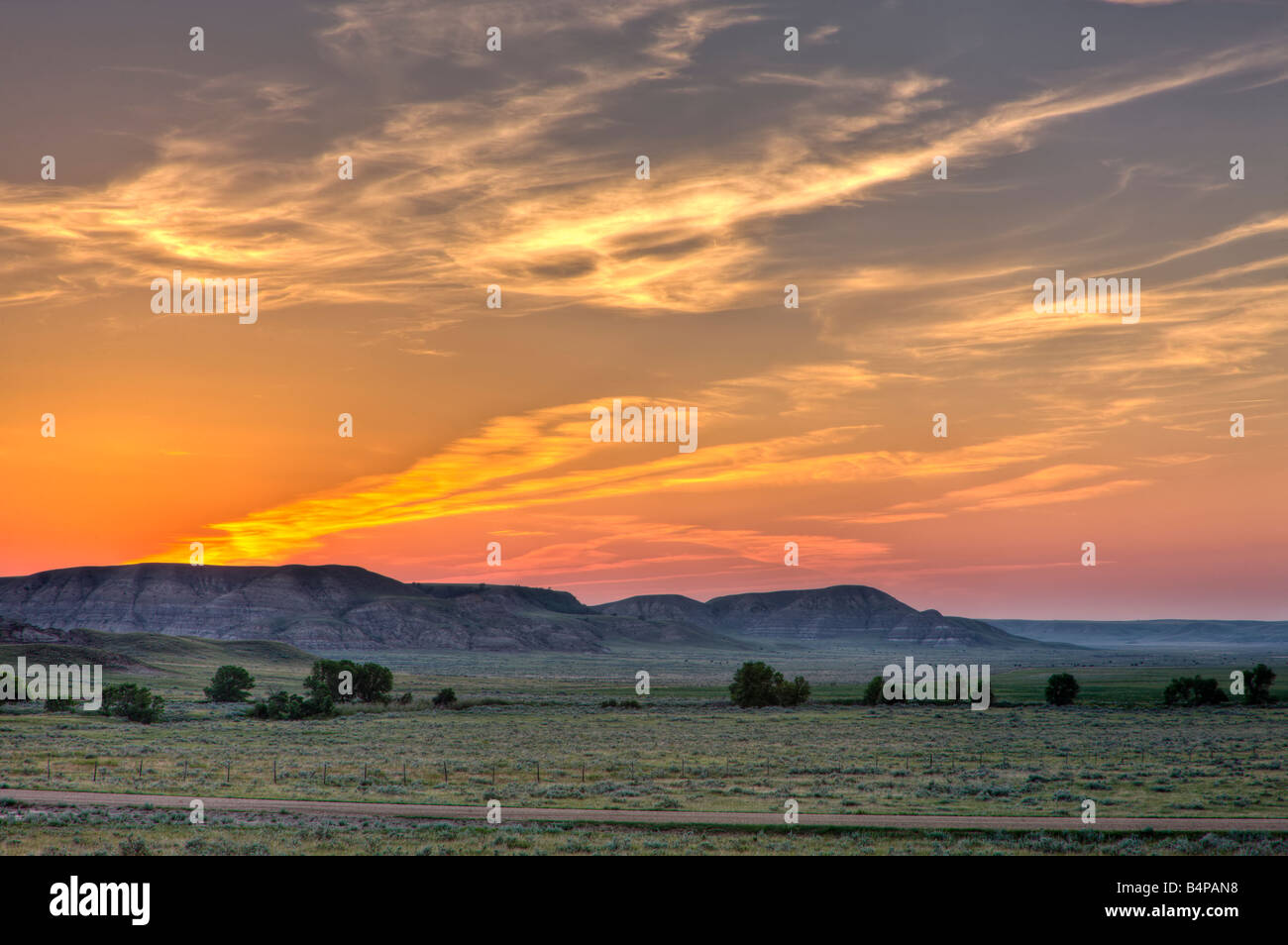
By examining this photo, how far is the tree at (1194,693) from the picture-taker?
3922 inches

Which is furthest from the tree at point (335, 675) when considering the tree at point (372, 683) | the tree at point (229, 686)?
the tree at point (229, 686)

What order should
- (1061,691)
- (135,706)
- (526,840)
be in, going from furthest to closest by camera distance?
(1061,691) < (135,706) < (526,840)

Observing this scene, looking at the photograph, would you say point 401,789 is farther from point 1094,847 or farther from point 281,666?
point 281,666

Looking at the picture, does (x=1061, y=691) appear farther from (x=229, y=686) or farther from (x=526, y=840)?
(x=526, y=840)

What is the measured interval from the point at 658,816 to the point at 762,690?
232 feet

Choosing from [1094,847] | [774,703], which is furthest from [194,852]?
[774,703]

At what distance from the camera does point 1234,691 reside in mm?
104750

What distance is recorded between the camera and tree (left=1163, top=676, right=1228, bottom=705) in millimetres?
99625

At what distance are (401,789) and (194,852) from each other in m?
14.0

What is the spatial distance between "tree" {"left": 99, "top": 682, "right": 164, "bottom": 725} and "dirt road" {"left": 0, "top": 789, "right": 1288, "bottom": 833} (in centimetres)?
4169

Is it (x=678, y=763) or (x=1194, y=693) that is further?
(x=1194, y=693)

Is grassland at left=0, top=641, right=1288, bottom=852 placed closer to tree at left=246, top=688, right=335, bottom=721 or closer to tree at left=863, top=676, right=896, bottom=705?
tree at left=246, top=688, right=335, bottom=721

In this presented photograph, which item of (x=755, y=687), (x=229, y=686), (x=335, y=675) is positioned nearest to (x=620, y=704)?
(x=755, y=687)

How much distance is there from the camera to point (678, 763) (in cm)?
4956
